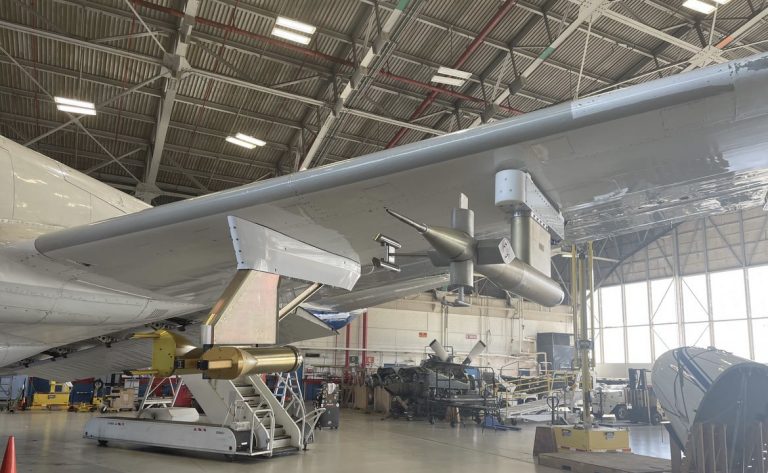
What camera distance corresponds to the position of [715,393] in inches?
324

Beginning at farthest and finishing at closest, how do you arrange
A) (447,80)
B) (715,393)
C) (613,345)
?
1. (613,345)
2. (447,80)
3. (715,393)

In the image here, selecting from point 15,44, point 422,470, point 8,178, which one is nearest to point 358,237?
point 8,178

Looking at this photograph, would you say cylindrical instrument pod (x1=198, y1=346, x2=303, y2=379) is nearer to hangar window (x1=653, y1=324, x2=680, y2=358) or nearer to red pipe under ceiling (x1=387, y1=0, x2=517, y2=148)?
red pipe under ceiling (x1=387, y1=0, x2=517, y2=148)

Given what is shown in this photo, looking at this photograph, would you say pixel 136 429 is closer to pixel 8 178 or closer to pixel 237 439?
pixel 237 439

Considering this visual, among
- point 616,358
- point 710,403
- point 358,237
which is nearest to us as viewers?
point 358,237

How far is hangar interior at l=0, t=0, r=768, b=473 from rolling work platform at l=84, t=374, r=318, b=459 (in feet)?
0.18

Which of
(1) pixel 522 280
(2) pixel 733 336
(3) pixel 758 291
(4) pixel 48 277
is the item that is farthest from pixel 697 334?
(4) pixel 48 277

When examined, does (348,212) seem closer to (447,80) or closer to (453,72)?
(453,72)

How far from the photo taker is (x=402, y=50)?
14.7 m

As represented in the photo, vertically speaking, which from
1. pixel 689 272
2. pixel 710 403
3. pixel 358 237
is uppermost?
pixel 689 272

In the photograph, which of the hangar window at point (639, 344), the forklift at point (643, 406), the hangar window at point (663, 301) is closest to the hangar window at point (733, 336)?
the hangar window at point (663, 301)

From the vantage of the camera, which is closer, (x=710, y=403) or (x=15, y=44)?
(x=710, y=403)

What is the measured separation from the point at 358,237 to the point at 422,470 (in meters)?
6.28

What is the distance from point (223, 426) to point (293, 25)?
338 inches
